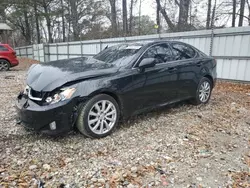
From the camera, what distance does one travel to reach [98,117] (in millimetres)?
3178

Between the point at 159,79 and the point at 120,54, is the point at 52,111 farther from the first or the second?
the point at 159,79

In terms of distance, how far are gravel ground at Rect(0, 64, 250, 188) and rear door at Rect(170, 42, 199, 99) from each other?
2.01 ft

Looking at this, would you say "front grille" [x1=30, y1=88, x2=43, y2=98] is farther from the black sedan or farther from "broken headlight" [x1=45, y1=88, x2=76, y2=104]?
"broken headlight" [x1=45, y1=88, x2=76, y2=104]

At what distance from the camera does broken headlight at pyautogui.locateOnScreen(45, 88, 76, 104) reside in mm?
2863

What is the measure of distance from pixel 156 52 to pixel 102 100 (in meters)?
1.56

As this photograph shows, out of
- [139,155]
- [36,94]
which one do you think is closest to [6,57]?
[36,94]

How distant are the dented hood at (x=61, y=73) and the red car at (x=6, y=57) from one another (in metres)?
8.84

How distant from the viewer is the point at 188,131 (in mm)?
3605

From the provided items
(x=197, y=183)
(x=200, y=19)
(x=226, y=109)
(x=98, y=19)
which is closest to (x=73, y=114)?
(x=197, y=183)

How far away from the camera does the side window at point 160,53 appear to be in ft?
12.8

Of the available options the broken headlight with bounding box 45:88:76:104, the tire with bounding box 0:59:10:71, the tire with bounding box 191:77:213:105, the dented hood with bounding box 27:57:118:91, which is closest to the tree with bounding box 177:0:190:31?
the tire with bounding box 191:77:213:105

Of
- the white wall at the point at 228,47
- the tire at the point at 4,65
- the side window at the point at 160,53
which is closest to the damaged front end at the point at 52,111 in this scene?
the side window at the point at 160,53

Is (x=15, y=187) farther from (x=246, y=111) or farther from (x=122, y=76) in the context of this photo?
(x=246, y=111)

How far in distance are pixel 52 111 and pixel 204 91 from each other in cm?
357
